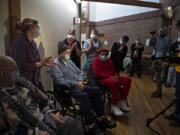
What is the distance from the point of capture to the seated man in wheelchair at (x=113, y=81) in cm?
298

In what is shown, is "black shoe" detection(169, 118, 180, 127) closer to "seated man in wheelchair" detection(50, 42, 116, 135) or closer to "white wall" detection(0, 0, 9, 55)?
"seated man in wheelchair" detection(50, 42, 116, 135)

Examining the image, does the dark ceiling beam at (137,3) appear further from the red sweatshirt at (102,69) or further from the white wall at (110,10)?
the red sweatshirt at (102,69)

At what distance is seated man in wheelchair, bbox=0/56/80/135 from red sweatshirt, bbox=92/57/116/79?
57.3 inches

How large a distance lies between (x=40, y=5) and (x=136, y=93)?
286 centimetres

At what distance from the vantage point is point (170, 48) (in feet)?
15.9

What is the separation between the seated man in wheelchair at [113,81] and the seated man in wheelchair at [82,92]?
403 mm

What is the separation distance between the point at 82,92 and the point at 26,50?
0.84 metres

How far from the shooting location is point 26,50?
6.77 feet

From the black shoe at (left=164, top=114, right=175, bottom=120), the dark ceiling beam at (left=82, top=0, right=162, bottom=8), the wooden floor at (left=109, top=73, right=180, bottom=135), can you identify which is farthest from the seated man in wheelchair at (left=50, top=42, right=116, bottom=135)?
the dark ceiling beam at (left=82, top=0, right=162, bottom=8)

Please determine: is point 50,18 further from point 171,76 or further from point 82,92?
point 171,76

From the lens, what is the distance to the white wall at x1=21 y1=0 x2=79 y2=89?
97.4 inches

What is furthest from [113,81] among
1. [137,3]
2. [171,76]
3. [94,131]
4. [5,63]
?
[137,3]

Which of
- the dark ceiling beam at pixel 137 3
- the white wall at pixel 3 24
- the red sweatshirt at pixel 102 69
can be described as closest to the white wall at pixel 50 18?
the white wall at pixel 3 24

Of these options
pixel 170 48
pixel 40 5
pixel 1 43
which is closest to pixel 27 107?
pixel 1 43
